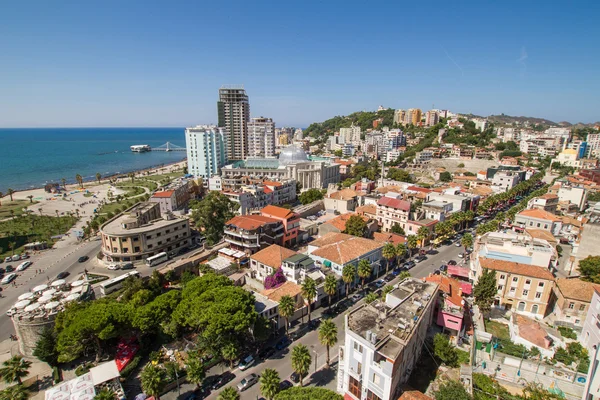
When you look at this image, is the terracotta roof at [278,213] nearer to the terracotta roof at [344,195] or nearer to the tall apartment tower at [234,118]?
the terracotta roof at [344,195]

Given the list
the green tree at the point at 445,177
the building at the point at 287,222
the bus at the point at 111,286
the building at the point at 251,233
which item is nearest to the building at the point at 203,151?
the building at the point at 287,222

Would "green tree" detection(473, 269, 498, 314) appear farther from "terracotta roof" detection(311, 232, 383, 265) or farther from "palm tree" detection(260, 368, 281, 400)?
"palm tree" detection(260, 368, 281, 400)

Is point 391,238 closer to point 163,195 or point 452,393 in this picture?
point 452,393

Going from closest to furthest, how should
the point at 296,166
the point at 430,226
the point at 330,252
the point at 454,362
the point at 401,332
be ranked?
the point at 401,332, the point at 454,362, the point at 330,252, the point at 430,226, the point at 296,166

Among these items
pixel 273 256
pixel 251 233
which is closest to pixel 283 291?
pixel 273 256

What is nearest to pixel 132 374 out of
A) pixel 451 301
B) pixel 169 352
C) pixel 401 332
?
pixel 169 352

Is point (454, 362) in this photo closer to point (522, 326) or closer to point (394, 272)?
point (522, 326)
